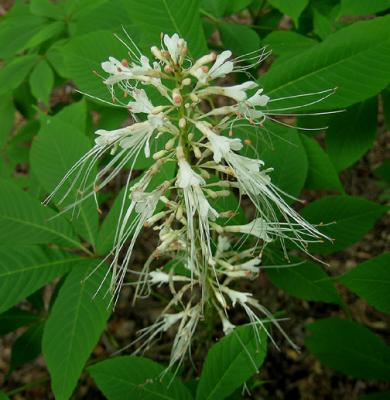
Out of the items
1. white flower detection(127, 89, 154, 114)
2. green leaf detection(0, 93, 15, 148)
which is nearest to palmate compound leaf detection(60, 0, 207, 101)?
white flower detection(127, 89, 154, 114)

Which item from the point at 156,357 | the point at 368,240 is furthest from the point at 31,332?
the point at 368,240

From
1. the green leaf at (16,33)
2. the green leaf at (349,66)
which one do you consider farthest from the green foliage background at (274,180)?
the green leaf at (16,33)

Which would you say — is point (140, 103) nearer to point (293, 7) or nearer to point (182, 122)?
point (182, 122)

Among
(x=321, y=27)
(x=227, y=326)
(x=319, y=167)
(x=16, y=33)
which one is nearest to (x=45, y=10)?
(x=16, y=33)

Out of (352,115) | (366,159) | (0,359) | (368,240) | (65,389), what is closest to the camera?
(65,389)

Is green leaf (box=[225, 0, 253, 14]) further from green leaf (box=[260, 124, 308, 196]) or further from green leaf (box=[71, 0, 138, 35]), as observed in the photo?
green leaf (box=[260, 124, 308, 196])

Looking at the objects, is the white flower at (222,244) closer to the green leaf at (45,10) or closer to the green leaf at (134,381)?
the green leaf at (134,381)

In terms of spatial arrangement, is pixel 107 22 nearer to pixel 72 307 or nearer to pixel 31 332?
pixel 72 307
